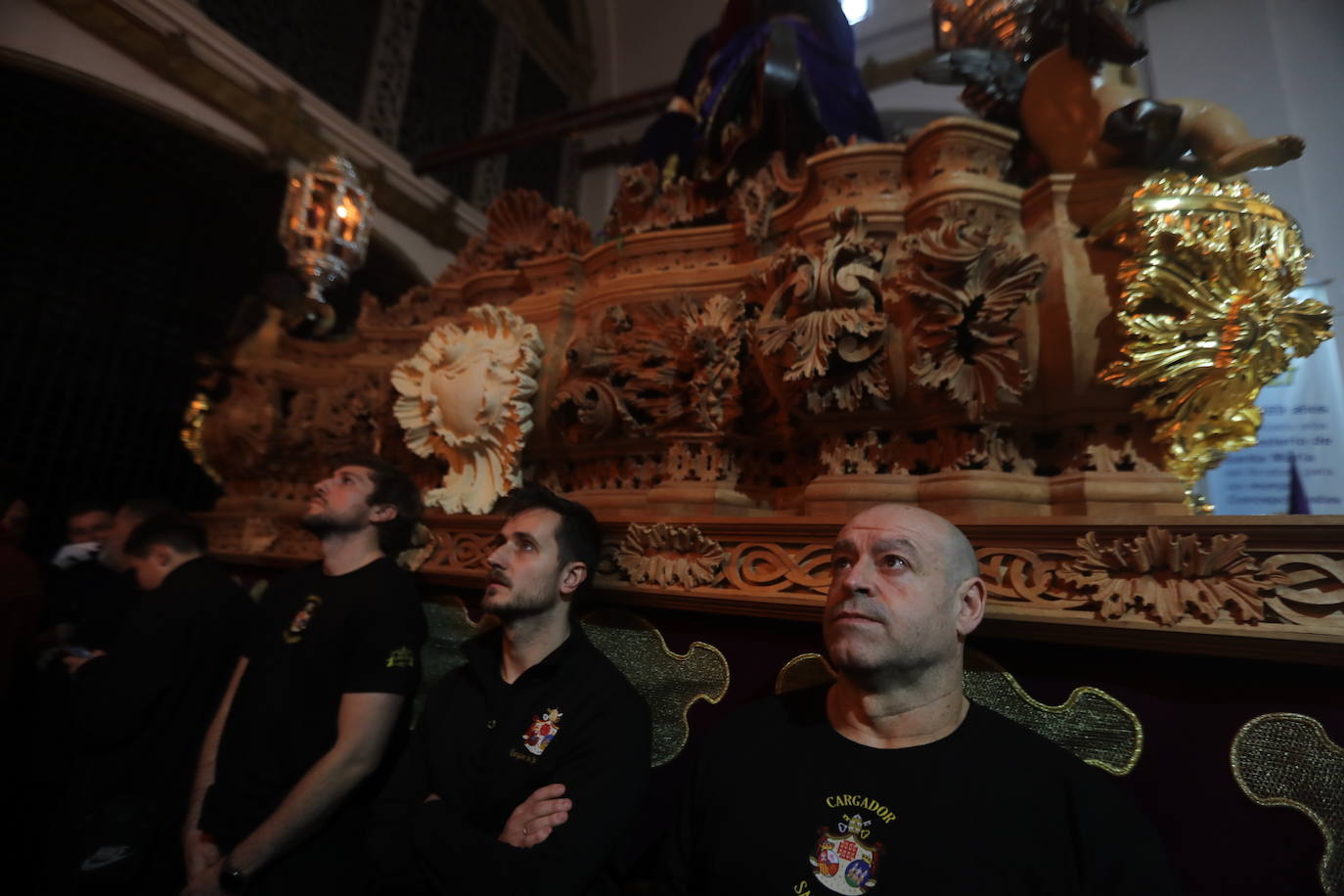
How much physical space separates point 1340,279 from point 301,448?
13.8 ft

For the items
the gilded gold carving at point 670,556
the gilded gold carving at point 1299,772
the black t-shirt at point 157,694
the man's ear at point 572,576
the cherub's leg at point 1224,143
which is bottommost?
the black t-shirt at point 157,694

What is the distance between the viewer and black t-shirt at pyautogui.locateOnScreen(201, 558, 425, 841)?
1.46 m

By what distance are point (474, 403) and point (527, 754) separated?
1.11 meters

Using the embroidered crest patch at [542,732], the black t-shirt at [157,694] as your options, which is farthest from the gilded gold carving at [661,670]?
the black t-shirt at [157,694]

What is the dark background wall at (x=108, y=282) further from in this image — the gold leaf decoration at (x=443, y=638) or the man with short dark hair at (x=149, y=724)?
the gold leaf decoration at (x=443, y=638)

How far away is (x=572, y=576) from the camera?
1.43 meters

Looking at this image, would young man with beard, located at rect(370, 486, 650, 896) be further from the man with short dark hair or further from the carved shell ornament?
the man with short dark hair

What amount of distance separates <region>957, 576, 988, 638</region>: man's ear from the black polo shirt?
0.61 m

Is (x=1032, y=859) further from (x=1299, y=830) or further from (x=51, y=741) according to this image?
(x=51, y=741)

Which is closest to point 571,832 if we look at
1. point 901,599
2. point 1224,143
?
point 901,599

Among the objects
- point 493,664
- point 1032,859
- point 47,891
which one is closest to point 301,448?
point 47,891

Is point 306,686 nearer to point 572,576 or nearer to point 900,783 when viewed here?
point 572,576

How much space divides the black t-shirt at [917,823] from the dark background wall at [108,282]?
11.0ft

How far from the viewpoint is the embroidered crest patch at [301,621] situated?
63.3 inches
